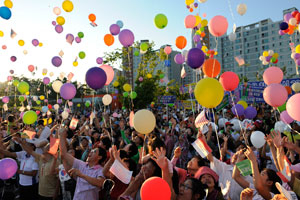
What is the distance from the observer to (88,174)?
291 cm

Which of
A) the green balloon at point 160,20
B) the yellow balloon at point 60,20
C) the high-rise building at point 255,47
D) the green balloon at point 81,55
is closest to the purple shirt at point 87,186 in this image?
the green balloon at point 160,20

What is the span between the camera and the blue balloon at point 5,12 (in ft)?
18.8

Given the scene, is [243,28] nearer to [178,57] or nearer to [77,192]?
[178,57]

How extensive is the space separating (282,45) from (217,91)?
80082mm

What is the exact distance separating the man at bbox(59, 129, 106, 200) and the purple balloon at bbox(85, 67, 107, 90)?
91 centimetres

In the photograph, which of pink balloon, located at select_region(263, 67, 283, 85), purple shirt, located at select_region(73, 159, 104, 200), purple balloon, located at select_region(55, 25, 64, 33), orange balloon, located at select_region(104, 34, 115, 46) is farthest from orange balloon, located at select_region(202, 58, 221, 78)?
purple balloon, located at select_region(55, 25, 64, 33)

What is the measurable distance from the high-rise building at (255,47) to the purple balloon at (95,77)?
71675mm

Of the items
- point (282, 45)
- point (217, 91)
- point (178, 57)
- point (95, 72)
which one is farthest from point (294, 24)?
point (282, 45)

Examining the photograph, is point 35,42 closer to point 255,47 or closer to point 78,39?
point 78,39

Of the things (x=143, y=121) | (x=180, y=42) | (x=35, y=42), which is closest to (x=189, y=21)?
(x=180, y=42)

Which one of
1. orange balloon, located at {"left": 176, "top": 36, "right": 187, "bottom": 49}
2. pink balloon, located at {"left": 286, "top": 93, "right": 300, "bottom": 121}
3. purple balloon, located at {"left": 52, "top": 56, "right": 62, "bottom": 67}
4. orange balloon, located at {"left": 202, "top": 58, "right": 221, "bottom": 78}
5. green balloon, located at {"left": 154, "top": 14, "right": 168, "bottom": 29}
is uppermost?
green balloon, located at {"left": 154, "top": 14, "right": 168, "bottom": 29}

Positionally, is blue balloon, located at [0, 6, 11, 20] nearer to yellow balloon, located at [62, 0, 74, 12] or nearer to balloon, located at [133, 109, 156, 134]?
yellow balloon, located at [62, 0, 74, 12]

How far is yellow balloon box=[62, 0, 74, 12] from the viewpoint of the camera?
20.6 ft

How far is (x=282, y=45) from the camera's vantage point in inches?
2749
